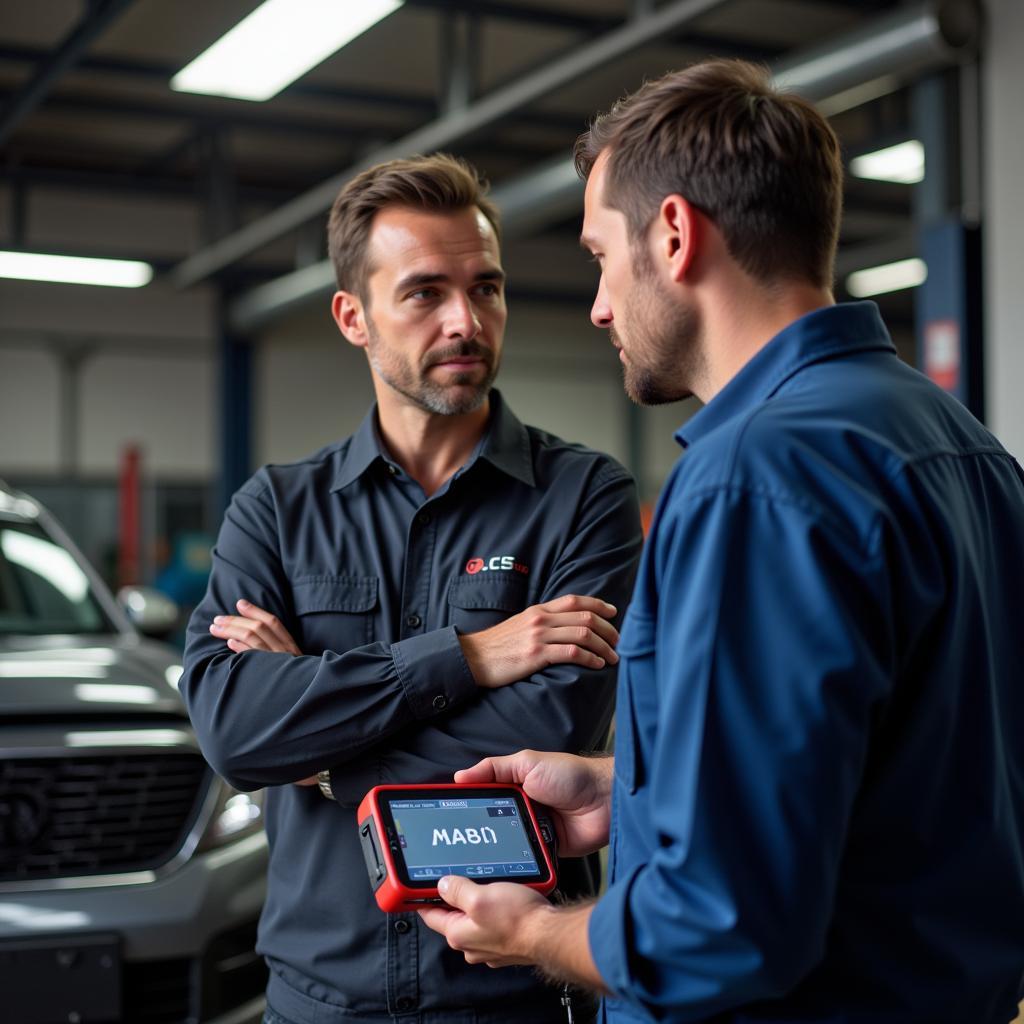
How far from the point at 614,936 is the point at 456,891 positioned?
0.93 ft

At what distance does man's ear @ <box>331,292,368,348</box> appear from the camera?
2264 mm

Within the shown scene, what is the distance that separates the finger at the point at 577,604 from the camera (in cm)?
193

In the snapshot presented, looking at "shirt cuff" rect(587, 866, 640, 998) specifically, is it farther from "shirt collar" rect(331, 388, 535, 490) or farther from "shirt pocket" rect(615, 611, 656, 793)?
"shirt collar" rect(331, 388, 535, 490)

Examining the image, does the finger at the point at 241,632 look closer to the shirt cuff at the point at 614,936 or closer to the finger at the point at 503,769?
the finger at the point at 503,769

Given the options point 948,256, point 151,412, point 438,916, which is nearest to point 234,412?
point 151,412

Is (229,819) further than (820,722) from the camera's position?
Yes

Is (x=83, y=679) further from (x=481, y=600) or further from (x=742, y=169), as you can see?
(x=742, y=169)

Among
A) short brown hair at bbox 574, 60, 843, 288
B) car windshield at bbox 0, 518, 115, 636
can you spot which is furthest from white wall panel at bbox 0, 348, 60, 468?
short brown hair at bbox 574, 60, 843, 288

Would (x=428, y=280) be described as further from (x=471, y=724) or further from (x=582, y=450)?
(x=471, y=724)

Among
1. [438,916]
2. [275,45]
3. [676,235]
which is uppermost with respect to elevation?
[275,45]

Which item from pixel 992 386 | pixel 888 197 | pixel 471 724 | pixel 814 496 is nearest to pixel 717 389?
pixel 814 496

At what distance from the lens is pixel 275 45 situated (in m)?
5.86

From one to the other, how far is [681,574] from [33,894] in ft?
7.59

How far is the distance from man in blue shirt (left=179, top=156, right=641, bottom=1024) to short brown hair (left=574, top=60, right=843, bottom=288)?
833 millimetres
